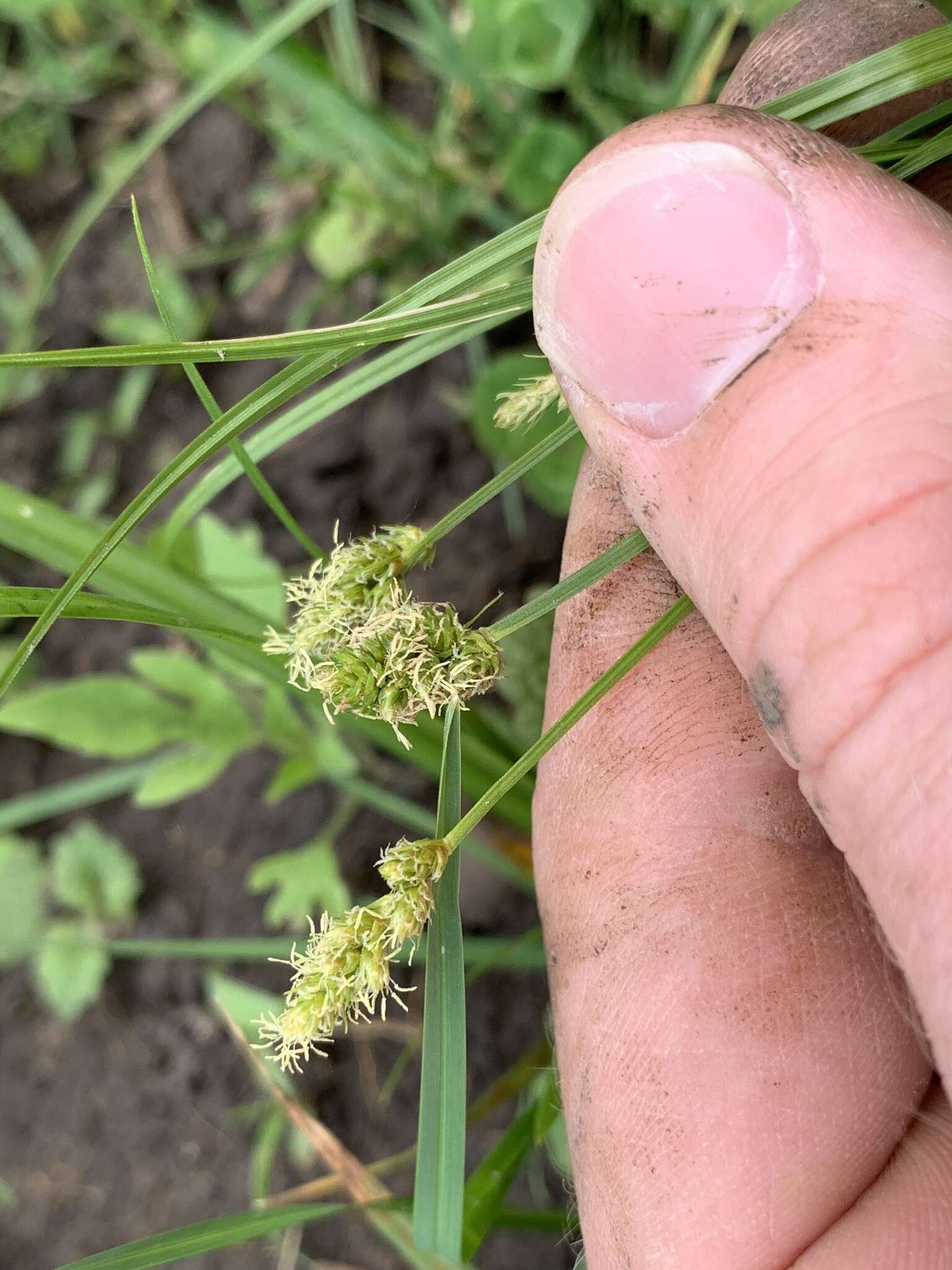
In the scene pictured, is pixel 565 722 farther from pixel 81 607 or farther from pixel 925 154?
pixel 925 154

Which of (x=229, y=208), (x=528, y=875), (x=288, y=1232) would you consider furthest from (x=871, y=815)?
(x=229, y=208)

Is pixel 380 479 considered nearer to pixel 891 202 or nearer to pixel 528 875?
pixel 528 875

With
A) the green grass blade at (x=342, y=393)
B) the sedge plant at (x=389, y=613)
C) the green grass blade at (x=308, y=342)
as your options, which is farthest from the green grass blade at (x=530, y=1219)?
the green grass blade at (x=308, y=342)

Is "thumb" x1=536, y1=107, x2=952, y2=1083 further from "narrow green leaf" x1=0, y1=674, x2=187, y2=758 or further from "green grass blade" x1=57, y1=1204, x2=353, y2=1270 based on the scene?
"narrow green leaf" x1=0, y1=674, x2=187, y2=758

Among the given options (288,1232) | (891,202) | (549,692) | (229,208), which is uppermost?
(229,208)

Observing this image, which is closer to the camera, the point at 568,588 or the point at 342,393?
the point at 568,588

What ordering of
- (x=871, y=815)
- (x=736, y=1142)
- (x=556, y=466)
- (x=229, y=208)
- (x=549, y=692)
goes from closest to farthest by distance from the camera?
(x=871, y=815), (x=736, y=1142), (x=549, y=692), (x=556, y=466), (x=229, y=208)

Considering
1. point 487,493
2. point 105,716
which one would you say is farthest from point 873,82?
point 105,716

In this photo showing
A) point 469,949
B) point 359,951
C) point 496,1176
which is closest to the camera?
point 359,951
